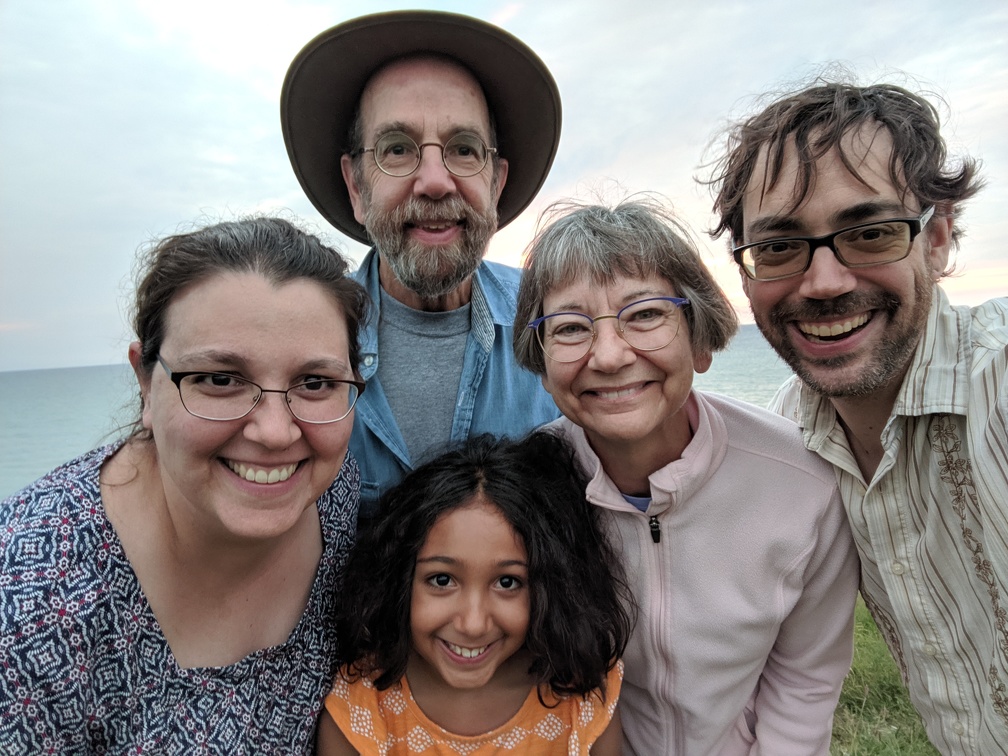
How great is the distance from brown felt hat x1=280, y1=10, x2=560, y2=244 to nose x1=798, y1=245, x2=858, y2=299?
177 centimetres

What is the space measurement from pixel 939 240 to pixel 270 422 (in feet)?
8.03

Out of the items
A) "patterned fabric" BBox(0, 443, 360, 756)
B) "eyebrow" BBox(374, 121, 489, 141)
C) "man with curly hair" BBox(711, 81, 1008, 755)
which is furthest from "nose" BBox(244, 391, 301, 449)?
"man with curly hair" BBox(711, 81, 1008, 755)

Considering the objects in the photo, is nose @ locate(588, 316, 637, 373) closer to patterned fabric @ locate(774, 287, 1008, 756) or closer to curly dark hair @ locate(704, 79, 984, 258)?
curly dark hair @ locate(704, 79, 984, 258)

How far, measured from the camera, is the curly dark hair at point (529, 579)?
238 centimetres

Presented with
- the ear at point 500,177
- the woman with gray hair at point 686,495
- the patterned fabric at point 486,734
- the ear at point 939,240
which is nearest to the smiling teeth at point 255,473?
the patterned fabric at point 486,734

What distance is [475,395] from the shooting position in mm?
3234

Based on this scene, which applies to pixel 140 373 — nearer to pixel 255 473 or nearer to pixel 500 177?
pixel 255 473

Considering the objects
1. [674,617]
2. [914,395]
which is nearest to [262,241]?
[674,617]

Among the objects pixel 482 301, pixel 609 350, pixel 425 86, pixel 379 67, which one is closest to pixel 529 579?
pixel 609 350

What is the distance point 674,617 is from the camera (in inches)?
97.3

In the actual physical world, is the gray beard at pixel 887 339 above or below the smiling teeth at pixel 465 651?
above

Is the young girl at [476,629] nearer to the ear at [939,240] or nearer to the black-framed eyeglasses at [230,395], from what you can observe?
the black-framed eyeglasses at [230,395]

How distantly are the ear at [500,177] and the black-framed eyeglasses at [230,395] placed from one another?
1775mm

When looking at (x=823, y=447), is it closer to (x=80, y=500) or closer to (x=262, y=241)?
(x=262, y=241)
